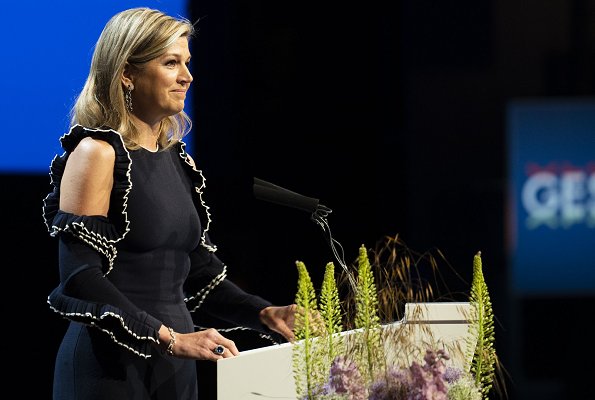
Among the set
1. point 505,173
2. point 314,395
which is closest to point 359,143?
point 505,173

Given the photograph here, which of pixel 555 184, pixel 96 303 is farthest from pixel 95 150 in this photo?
pixel 555 184

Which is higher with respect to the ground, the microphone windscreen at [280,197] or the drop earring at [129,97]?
the drop earring at [129,97]

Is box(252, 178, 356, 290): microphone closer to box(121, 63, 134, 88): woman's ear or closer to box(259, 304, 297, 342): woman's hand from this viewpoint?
box(259, 304, 297, 342): woman's hand

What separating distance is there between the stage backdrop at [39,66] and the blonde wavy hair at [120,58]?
121 cm

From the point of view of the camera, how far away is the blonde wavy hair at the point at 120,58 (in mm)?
1988

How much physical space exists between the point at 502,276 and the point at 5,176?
1.77 metres

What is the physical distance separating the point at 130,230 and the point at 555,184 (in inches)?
90.5

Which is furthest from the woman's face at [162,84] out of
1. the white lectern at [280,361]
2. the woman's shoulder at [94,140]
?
the white lectern at [280,361]

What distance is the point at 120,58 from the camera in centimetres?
199

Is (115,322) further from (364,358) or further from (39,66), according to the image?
(39,66)

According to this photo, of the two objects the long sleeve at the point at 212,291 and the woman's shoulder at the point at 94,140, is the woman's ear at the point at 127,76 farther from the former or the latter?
the long sleeve at the point at 212,291

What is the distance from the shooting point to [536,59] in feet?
12.9

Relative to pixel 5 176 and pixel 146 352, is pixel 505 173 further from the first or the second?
pixel 146 352

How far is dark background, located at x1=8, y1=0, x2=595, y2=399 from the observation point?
3.46m
